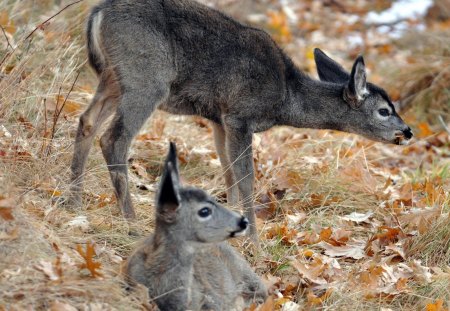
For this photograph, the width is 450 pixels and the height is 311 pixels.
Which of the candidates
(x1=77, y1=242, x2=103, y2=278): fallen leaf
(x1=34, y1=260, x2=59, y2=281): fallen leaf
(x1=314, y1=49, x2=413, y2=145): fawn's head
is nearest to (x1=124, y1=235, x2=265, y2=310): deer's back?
(x1=77, y1=242, x2=103, y2=278): fallen leaf

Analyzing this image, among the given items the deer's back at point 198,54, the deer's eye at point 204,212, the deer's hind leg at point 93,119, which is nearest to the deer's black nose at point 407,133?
the deer's back at point 198,54

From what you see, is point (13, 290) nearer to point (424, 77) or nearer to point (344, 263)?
point (344, 263)

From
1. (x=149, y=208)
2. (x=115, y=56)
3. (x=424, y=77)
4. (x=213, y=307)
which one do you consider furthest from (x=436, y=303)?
(x=424, y=77)

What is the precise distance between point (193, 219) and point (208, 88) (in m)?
2.28

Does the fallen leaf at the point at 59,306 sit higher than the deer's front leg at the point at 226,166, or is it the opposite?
the fallen leaf at the point at 59,306

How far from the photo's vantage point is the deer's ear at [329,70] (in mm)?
8555

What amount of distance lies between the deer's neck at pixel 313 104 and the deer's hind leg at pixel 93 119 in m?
1.57

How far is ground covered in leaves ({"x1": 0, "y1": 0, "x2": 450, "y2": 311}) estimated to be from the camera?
538 cm

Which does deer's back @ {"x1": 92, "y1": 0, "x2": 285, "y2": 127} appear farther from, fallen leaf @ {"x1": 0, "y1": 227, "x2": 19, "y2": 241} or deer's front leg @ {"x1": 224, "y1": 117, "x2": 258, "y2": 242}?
fallen leaf @ {"x1": 0, "y1": 227, "x2": 19, "y2": 241}

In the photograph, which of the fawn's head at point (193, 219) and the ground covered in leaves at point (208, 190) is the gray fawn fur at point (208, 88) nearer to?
the ground covered in leaves at point (208, 190)

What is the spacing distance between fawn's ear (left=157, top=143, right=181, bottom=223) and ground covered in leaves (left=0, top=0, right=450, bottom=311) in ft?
1.57

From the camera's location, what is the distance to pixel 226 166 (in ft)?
26.0

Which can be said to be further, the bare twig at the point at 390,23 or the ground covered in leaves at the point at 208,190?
the bare twig at the point at 390,23

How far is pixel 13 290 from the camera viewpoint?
4934 mm
